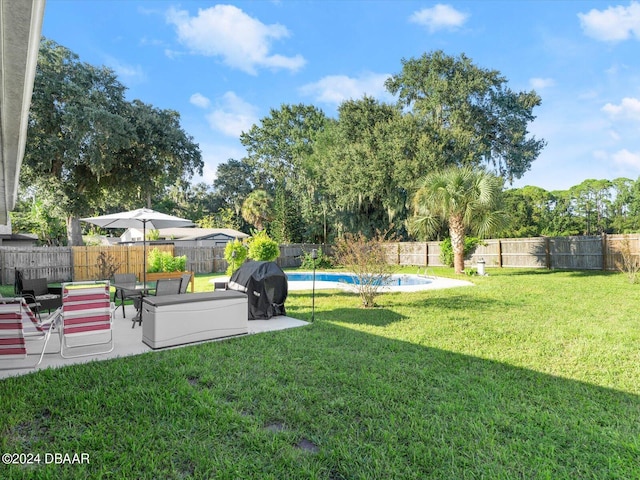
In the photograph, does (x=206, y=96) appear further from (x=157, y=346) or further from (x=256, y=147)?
(x=157, y=346)

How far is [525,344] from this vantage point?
5066 mm

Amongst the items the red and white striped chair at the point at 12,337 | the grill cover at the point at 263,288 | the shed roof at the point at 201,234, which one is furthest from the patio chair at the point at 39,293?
the shed roof at the point at 201,234

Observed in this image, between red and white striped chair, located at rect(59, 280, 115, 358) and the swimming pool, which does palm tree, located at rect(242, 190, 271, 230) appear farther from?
red and white striped chair, located at rect(59, 280, 115, 358)

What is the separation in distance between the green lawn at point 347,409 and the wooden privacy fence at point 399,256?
17.0 ft

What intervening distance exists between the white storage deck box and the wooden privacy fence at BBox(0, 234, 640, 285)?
5.13m

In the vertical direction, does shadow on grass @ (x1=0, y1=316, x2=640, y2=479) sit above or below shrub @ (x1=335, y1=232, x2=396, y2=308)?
below

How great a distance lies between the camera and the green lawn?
2.33 metres

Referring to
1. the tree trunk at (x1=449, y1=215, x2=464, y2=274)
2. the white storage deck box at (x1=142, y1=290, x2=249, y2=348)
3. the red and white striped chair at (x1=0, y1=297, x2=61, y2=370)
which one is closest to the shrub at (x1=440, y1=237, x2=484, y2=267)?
the tree trunk at (x1=449, y1=215, x2=464, y2=274)

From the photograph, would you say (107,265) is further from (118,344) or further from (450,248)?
(450,248)

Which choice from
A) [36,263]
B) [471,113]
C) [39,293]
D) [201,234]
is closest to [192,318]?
[39,293]

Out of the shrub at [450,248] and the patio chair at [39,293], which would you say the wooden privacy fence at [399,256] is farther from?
the patio chair at [39,293]

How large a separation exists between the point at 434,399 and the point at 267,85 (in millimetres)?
25362

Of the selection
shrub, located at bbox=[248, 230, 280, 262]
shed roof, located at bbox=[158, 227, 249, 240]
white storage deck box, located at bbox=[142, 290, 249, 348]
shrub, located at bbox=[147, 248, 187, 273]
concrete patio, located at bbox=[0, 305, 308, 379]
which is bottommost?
concrete patio, located at bbox=[0, 305, 308, 379]

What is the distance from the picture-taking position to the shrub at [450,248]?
18797mm
